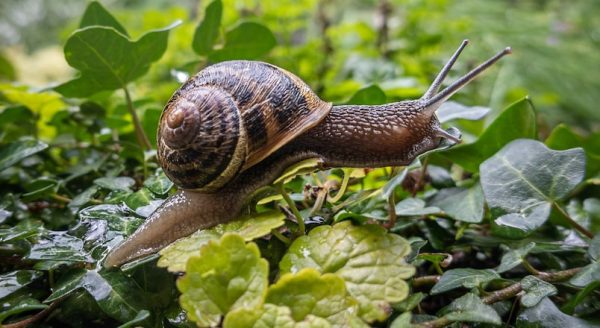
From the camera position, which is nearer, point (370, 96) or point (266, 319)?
point (266, 319)

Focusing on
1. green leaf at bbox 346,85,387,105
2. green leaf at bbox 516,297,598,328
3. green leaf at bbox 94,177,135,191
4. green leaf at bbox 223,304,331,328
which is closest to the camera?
green leaf at bbox 223,304,331,328

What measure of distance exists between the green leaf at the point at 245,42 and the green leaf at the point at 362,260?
Answer: 26.3 inches

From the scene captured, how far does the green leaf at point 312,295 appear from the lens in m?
0.53

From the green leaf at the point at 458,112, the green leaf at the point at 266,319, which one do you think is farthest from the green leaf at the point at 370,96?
the green leaf at the point at 266,319

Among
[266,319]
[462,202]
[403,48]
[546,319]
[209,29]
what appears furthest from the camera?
[403,48]

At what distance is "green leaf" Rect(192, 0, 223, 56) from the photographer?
3.50 ft

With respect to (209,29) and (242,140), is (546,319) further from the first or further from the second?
(209,29)

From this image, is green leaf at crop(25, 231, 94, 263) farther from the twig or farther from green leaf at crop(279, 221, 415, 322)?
green leaf at crop(279, 221, 415, 322)

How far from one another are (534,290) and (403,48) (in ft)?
5.05

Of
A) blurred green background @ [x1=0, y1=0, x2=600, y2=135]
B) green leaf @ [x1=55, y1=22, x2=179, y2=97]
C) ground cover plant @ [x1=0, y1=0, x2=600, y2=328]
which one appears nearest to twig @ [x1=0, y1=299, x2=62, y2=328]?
ground cover plant @ [x1=0, y1=0, x2=600, y2=328]

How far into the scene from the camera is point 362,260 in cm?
59

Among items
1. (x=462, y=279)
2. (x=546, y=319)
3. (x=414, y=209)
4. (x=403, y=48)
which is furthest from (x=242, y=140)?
(x=403, y=48)

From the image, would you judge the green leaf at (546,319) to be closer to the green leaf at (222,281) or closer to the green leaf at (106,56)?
the green leaf at (222,281)

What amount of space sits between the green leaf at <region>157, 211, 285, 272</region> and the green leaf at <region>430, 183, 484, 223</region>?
33cm
